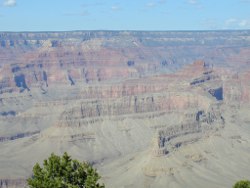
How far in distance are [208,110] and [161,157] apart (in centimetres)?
4404

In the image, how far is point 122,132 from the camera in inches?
6865

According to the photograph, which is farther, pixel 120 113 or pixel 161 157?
pixel 120 113

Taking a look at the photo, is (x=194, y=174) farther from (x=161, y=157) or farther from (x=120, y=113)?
(x=120, y=113)

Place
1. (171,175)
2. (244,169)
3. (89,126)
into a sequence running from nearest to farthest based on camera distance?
1. (171,175)
2. (244,169)
3. (89,126)

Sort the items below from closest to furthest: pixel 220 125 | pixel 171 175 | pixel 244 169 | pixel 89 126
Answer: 1. pixel 171 175
2. pixel 244 169
3. pixel 220 125
4. pixel 89 126

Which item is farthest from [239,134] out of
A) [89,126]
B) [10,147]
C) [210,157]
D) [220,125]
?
[10,147]

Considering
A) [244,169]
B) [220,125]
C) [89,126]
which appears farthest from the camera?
[89,126]

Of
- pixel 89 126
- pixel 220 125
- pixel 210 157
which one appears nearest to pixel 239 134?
pixel 220 125

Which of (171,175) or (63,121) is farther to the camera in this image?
(63,121)

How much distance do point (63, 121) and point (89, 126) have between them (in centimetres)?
869

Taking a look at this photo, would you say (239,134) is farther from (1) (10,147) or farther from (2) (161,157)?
(1) (10,147)

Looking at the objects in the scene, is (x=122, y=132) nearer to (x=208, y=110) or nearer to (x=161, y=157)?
(x=208, y=110)

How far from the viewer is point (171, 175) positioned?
390 ft

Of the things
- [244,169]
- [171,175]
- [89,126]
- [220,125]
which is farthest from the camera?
[89,126]
